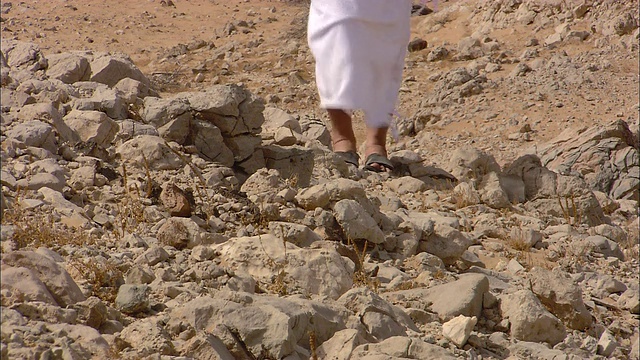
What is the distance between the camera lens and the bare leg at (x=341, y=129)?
12.9ft

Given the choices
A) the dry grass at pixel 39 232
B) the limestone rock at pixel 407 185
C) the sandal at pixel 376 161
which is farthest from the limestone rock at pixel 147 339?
the limestone rock at pixel 407 185

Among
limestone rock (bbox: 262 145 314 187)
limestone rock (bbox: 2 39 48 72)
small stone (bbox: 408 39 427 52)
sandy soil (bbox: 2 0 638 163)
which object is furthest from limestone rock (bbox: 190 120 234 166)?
small stone (bbox: 408 39 427 52)

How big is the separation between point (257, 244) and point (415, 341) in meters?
0.74

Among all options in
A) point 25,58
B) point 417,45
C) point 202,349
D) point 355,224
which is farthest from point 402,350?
Result: point 417,45

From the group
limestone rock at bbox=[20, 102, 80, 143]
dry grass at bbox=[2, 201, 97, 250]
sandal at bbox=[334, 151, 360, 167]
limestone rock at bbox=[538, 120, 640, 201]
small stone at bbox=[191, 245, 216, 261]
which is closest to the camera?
dry grass at bbox=[2, 201, 97, 250]

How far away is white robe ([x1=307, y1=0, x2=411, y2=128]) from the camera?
3.55 metres

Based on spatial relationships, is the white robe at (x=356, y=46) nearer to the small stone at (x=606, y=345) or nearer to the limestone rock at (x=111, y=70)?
the limestone rock at (x=111, y=70)

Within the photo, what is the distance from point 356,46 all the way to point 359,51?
3 centimetres

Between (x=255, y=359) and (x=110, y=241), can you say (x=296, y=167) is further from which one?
(x=255, y=359)

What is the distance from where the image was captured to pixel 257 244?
8.65 ft

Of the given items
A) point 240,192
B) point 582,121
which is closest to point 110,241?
point 240,192

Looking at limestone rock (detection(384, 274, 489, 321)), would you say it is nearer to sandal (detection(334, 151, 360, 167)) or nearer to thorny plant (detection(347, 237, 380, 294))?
thorny plant (detection(347, 237, 380, 294))

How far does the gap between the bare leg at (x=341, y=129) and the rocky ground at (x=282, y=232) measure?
149 mm

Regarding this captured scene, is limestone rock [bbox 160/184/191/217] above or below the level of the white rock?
above
